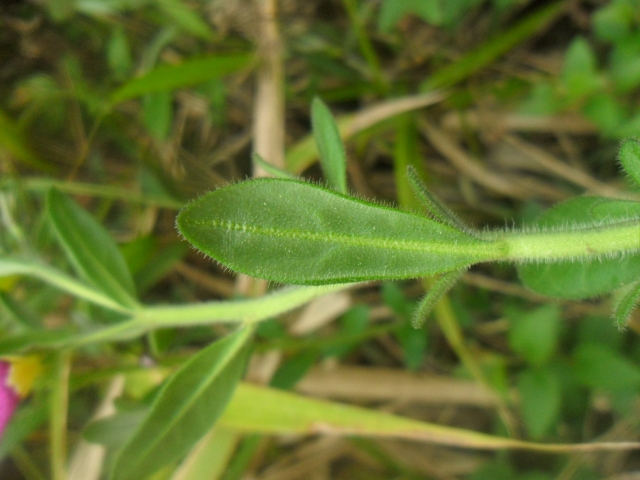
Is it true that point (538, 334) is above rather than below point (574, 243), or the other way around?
below

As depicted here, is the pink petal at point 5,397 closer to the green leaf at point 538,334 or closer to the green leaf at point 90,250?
the green leaf at point 90,250

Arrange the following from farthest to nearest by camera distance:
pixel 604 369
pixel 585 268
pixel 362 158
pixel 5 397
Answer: pixel 362 158
pixel 604 369
pixel 5 397
pixel 585 268

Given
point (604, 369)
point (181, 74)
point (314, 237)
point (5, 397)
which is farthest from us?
point (181, 74)

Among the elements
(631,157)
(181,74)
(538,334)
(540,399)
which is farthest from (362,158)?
(631,157)

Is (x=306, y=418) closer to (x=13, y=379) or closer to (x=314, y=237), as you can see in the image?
(x=13, y=379)

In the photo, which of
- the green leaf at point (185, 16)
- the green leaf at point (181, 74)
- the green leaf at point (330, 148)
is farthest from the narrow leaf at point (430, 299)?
the green leaf at point (185, 16)

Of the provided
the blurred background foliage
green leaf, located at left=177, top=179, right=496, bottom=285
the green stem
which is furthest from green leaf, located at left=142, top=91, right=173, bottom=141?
the green stem
